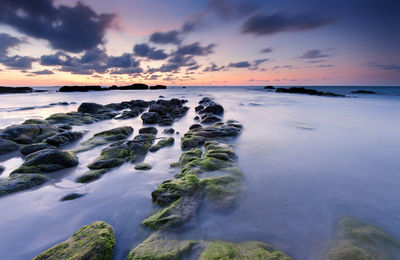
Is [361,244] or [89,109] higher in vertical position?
[89,109]

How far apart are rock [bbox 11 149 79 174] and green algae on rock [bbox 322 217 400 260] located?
5.79 metres

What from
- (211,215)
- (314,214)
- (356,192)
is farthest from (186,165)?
(356,192)

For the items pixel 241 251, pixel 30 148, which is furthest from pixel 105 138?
pixel 241 251

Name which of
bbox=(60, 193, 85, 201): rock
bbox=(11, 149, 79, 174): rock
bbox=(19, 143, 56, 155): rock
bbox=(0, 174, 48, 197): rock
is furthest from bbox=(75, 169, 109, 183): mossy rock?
bbox=(19, 143, 56, 155): rock

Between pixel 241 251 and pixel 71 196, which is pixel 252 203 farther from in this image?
pixel 71 196

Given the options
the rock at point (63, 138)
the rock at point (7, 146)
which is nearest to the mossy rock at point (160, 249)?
the rock at point (63, 138)

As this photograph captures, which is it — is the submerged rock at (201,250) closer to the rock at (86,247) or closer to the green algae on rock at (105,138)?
the rock at (86,247)

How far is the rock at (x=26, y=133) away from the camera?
633cm

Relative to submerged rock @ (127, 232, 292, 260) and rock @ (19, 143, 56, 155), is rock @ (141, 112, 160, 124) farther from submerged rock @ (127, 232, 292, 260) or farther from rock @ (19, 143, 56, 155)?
submerged rock @ (127, 232, 292, 260)

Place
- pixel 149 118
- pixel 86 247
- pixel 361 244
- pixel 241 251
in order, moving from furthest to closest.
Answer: pixel 149 118
pixel 361 244
pixel 241 251
pixel 86 247

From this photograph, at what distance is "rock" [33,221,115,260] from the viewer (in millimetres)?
2010

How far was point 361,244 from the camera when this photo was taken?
2.36 metres

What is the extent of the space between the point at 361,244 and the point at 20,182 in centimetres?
627

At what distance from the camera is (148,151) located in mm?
5980
